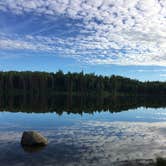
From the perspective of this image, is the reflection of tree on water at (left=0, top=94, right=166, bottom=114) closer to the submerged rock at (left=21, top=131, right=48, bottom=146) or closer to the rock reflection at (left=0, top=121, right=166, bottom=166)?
the rock reflection at (left=0, top=121, right=166, bottom=166)

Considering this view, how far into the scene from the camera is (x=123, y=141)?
3944 centimetres

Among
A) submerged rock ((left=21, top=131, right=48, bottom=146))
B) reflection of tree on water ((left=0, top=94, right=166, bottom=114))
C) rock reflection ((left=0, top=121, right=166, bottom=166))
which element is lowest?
rock reflection ((left=0, top=121, right=166, bottom=166))

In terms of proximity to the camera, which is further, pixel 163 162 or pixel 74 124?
pixel 74 124

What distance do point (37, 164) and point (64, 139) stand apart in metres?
11.8

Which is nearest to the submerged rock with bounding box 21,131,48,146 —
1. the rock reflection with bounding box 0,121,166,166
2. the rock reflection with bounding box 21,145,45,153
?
the rock reflection with bounding box 21,145,45,153

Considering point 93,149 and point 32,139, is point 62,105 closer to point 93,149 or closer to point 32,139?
point 32,139

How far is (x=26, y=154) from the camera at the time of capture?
102 feet

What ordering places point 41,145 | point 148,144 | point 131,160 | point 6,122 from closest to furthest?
point 131,160 < point 41,145 < point 148,144 < point 6,122

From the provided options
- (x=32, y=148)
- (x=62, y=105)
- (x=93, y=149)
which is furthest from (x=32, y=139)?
(x=62, y=105)

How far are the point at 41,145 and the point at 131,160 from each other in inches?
372

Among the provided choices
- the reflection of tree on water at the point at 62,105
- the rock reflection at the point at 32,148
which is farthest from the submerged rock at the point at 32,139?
the reflection of tree on water at the point at 62,105

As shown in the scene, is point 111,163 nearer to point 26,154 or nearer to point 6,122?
point 26,154

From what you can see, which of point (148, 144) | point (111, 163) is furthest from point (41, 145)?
point (148, 144)

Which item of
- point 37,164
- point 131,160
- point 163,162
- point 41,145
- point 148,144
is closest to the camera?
point 163,162
